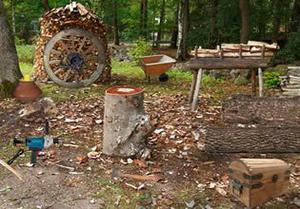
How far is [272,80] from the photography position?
11.6 meters

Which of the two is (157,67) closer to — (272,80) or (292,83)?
(272,80)

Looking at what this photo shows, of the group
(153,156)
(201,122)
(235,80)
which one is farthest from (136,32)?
(153,156)

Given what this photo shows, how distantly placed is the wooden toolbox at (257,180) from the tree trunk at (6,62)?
620 centimetres

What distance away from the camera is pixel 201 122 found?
25.2 feet

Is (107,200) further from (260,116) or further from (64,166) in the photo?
(260,116)

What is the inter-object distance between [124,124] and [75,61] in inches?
200

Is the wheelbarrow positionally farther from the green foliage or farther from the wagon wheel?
the green foliage

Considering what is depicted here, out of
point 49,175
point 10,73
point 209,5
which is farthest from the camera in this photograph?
point 209,5

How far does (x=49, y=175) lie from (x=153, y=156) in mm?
1599

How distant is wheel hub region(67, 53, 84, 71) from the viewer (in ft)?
34.4

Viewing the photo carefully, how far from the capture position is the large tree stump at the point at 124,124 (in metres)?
5.88

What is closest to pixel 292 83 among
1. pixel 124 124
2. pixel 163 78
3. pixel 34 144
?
pixel 163 78

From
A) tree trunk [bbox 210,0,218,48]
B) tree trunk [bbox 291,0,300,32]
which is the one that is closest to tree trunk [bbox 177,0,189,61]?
tree trunk [bbox 210,0,218,48]

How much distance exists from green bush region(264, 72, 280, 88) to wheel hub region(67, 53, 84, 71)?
543 centimetres
